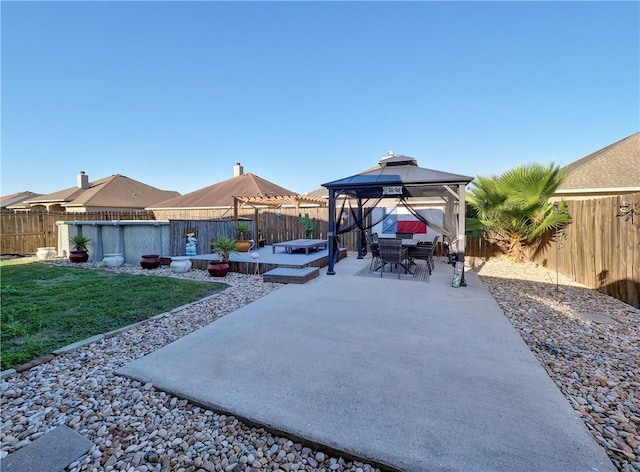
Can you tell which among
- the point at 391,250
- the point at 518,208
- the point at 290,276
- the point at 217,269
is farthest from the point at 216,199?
the point at 518,208

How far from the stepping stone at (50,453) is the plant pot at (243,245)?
8357 mm

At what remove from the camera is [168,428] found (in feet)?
6.80

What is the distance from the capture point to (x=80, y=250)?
33.3ft

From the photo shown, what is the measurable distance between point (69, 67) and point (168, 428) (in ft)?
43.3

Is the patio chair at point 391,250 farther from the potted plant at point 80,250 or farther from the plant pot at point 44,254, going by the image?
the plant pot at point 44,254

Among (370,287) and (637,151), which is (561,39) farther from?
(370,287)

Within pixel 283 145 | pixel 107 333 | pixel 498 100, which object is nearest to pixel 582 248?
pixel 498 100

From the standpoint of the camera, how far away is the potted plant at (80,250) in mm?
9867

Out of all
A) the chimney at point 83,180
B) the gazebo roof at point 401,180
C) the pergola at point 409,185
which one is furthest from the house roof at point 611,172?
the chimney at point 83,180

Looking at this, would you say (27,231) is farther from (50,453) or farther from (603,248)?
(603,248)

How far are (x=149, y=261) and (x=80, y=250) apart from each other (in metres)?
3.59

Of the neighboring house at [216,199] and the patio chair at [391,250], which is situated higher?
the neighboring house at [216,199]

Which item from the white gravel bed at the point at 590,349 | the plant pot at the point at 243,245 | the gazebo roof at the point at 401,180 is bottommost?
the white gravel bed at the point at 590,349

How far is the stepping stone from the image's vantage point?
1.71 meters
